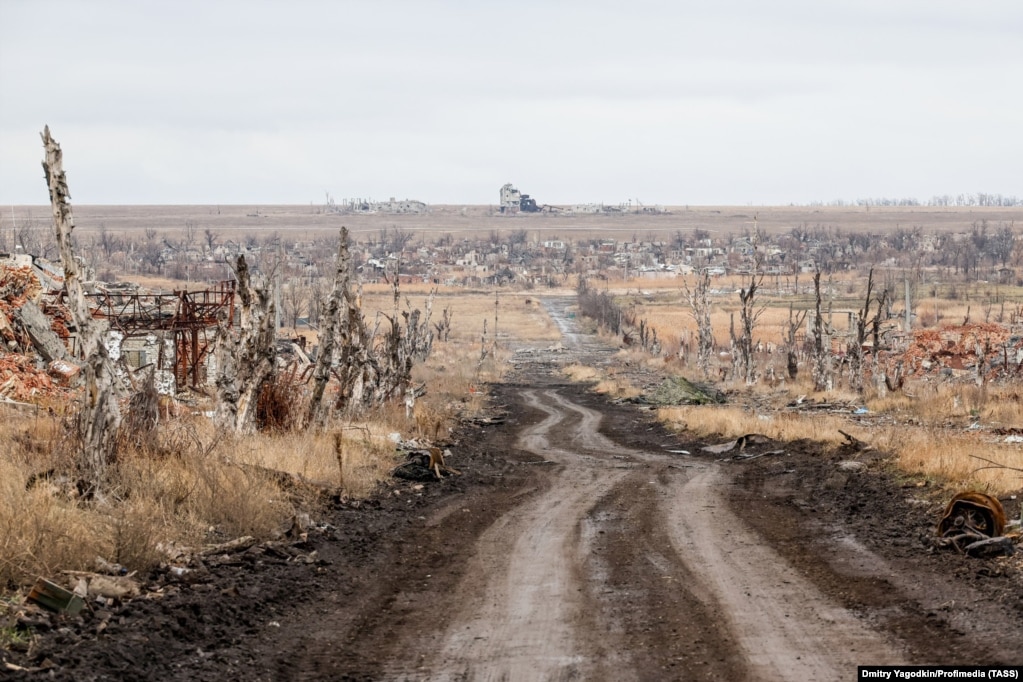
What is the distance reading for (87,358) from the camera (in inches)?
434

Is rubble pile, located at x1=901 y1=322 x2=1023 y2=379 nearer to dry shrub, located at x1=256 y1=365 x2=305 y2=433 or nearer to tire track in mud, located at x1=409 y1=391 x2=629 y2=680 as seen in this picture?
dry shrub, located at x1=256 y1=365 x2=305 y2=433

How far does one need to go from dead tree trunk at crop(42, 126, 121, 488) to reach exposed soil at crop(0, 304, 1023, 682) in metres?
2.04

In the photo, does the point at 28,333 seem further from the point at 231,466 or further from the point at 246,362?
the point at 231,466

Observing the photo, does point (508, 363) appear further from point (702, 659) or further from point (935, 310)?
point (702, 659)

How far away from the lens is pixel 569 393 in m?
54.0

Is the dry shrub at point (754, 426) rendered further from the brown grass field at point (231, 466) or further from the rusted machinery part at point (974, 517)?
the rusted machinery part at point (974, 517)

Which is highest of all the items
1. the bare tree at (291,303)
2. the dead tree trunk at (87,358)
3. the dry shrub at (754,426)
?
the dead tree trunk at (87,358)

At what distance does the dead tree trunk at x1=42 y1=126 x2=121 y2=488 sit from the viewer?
10.8m

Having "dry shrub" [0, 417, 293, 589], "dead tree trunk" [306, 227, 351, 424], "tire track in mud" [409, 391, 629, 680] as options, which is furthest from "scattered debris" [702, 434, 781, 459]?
"dry shrub" [0, 417, 293, 589]

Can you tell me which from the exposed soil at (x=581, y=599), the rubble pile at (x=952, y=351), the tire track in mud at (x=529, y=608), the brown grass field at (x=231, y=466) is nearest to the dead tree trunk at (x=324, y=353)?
the brown grass field at (x=231, y=466)

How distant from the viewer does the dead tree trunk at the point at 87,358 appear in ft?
35.6

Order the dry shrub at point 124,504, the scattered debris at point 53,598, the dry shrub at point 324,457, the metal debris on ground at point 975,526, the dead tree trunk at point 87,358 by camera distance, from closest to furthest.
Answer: the scattered debris at point 53,598 → the dry shrub at point 124,504 → the metal debris on ground at point 975,526 → the dead tree trunk at point 87,358 → the dry shrub at point 324,457

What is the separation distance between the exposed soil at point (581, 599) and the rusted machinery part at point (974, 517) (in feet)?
1.19

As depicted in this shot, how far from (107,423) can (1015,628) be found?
27.7 feet
